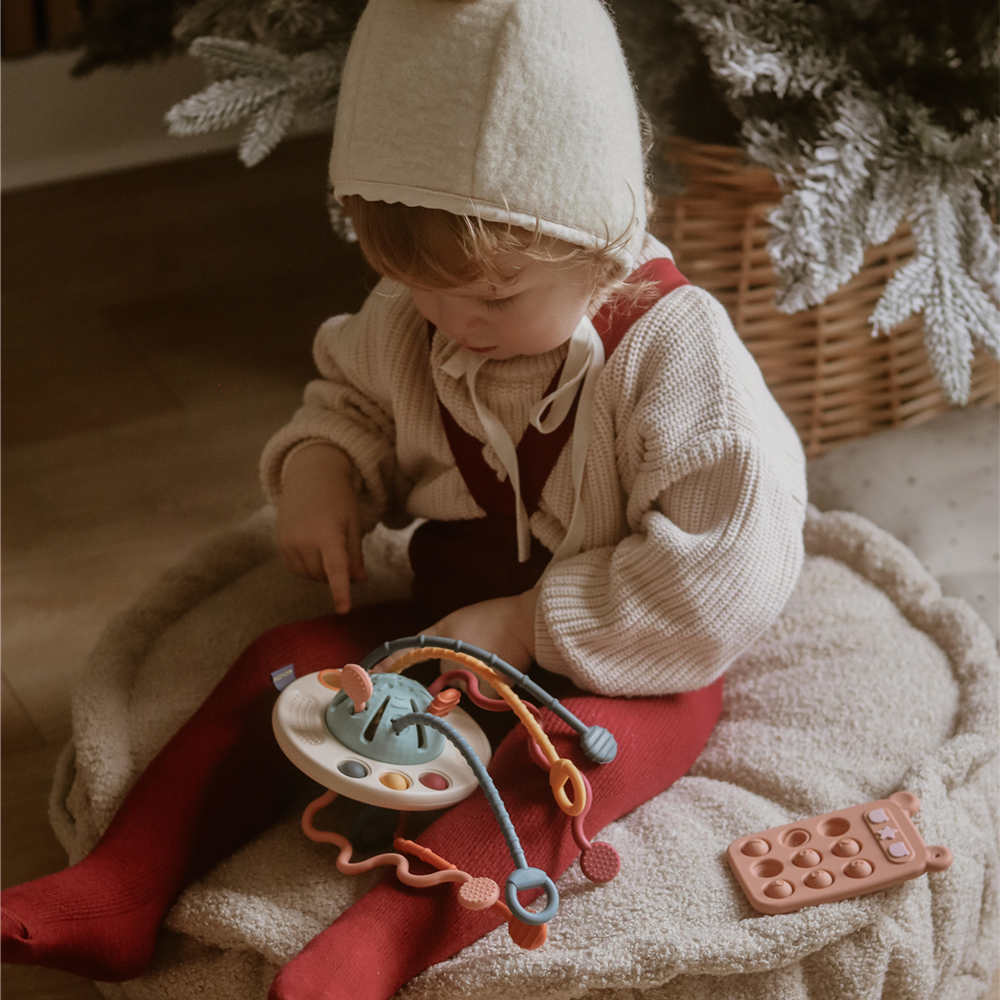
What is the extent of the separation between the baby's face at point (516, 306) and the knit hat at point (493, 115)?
4cm

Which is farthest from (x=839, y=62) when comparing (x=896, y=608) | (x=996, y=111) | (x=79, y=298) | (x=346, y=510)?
(x=79, y=298)

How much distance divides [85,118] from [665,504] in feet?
5.14

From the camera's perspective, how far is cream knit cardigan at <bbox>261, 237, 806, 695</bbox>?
849mm

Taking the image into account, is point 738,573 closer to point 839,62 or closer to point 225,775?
point 225,775

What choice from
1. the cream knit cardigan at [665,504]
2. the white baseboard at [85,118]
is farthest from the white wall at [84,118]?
the cream knit cardigan at [665,504]

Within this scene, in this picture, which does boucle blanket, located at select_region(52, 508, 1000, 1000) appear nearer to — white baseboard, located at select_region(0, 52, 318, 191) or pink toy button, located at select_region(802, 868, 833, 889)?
pink toy button, located at select_region(802, 868, 833, 889)

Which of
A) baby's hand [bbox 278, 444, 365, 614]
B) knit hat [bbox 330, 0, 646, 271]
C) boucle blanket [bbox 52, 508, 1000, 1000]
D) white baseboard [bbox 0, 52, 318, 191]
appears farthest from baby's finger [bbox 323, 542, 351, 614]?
white baseboard [bbox 0, 52, 318, 191]

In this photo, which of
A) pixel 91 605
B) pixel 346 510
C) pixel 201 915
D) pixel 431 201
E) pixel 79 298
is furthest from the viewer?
pixel 79 298

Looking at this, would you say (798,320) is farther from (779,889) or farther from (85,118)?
(85,118)

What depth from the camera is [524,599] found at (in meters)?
0.92

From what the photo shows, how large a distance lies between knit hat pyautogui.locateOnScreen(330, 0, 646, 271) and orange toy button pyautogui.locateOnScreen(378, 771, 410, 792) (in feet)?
1.09

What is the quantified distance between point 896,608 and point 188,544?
2.45ft

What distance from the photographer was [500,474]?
94 cm

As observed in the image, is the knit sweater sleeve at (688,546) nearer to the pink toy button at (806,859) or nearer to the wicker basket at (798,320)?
the pink toy button at (806,859)
